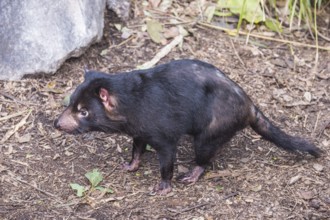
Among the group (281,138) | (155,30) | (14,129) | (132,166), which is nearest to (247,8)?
(155,30)

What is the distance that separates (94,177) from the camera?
15.7 feet

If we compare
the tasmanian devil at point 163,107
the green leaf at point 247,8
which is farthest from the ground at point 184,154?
the tasmanian devil at point 163,107

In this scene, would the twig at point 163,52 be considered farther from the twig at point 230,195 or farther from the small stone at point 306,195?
the small stone at point 306,195

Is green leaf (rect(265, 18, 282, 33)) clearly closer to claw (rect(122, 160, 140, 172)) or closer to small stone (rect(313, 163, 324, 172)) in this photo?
small stone (rect(313, 163, 324, 172))

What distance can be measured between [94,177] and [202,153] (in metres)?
0.81

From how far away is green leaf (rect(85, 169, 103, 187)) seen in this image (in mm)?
4789

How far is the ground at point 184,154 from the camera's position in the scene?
462 centimetres

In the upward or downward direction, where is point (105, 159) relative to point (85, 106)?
downward

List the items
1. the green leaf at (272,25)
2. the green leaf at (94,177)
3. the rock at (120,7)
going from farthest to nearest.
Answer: the green leaf at (272,25) < the rock at (120,7) < the green leaf at (94,177)

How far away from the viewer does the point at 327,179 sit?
491cm

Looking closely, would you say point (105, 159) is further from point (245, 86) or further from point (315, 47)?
point (315, 47)

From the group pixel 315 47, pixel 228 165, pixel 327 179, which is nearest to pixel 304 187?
pixel 327 179

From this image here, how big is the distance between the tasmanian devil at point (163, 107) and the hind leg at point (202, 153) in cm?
1

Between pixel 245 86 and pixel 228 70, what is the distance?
25 cm
